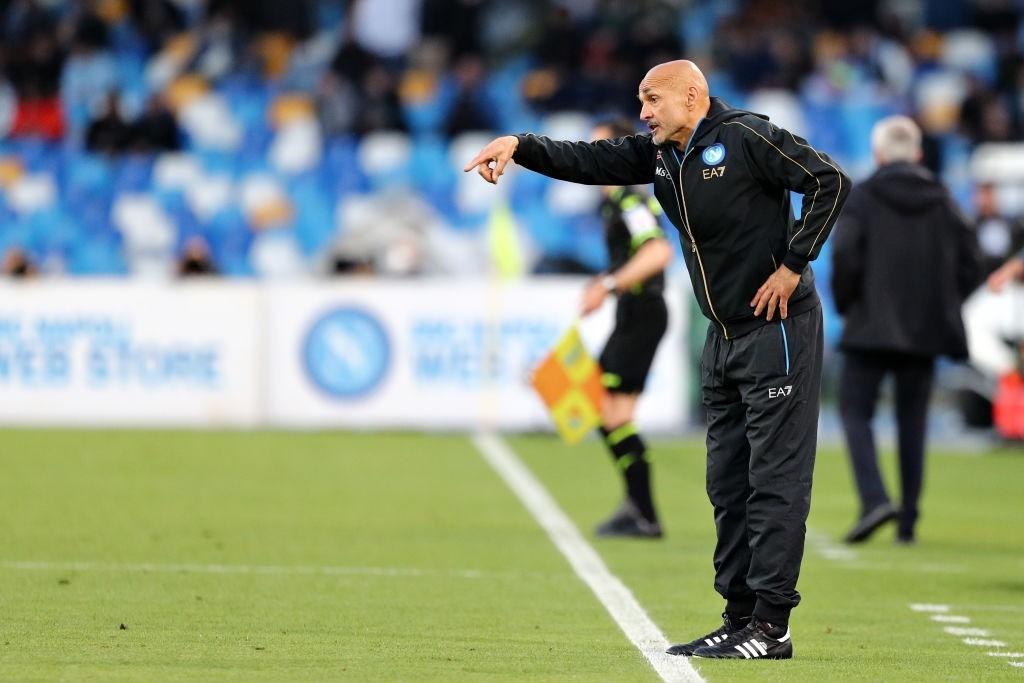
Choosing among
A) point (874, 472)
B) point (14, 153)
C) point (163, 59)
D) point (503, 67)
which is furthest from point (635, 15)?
point (874, 472)

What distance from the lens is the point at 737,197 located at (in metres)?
6.52

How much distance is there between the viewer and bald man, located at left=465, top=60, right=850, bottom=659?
21.1 ft

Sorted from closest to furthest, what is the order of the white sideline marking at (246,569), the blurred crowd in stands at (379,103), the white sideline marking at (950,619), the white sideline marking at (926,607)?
1. the white sideline marking at (950,619)
2. the white sideline marking at (926,607)
3. the white sideline marking at (246,569)
4. the blurred crowd in stands at (379,103)

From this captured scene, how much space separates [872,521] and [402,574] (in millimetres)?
3033

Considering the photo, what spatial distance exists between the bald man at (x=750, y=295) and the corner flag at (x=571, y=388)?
14.6 ft

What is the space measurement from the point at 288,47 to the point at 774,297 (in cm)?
2125

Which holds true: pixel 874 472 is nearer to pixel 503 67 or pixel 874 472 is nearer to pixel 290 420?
pixel 290 420

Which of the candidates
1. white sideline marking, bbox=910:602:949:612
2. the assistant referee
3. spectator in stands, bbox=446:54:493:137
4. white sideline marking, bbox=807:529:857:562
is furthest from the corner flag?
spectator in stands, bbox=446:54:493:137

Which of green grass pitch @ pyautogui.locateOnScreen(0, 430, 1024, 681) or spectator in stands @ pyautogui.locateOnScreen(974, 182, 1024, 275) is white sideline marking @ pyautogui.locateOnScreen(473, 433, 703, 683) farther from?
spectator in stands @ pyautogui.locateOnScreen(974, 182, 1024, 275)

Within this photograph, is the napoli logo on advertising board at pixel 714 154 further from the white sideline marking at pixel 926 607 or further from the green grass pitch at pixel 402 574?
the white sideline marking at pixel 926 607

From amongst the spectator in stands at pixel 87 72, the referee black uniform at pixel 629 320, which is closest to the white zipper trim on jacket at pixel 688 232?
the referee black uniform at pixel 629 320

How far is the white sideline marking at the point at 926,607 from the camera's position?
26.7 feet

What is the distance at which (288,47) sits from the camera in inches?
1062

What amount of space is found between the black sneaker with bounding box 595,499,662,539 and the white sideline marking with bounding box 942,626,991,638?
→ 126 inches
